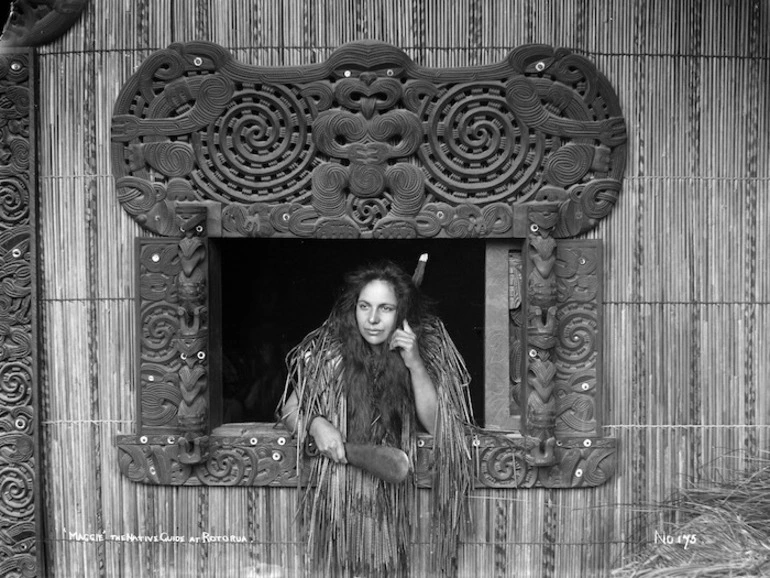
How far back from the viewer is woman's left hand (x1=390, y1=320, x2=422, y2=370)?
103 inches

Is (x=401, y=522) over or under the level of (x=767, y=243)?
under

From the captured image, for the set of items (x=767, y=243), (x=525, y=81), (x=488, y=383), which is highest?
(x=525, y=81)

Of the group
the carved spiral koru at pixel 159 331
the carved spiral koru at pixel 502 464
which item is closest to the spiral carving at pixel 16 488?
the carved spiral koru at pixel 159 331

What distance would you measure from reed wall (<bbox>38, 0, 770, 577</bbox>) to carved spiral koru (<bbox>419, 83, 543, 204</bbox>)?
0.48ft

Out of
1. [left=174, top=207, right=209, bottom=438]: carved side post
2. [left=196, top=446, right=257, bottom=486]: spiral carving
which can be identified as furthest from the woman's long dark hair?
[left=174, top=207, right=209, bottom=438]: carved side post

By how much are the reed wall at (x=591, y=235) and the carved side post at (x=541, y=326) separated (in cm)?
20

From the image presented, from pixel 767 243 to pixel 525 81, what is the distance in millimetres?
938

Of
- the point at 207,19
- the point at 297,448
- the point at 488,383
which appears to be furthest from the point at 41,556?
the point at 207,19

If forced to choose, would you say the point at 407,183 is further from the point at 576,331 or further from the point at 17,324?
the point at 17,324

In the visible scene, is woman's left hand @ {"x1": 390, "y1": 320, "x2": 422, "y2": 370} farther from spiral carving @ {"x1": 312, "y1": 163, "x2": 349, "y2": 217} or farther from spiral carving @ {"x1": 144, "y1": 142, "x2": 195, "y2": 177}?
spiral carving @ {"x1": 144, "y1": 142, "x2": 195, "y2": 177}

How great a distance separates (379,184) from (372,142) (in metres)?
0.13

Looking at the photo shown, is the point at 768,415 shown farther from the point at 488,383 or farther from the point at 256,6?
the point at 256,6

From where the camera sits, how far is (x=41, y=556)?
8.79 ft

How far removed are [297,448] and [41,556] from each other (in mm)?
917
